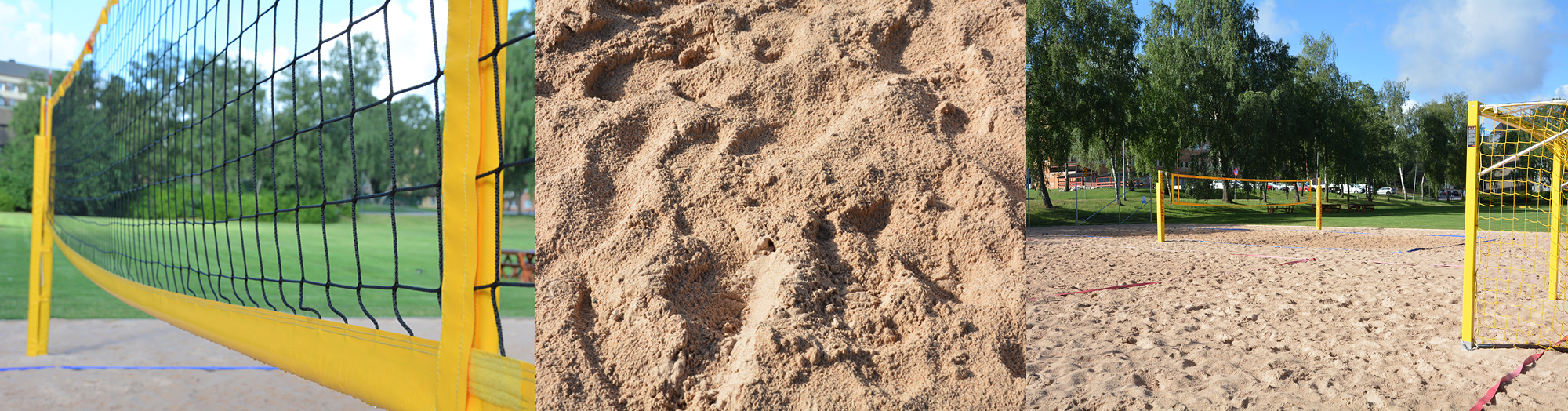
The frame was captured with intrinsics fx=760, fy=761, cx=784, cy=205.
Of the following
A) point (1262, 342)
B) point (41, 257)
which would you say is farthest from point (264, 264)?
point (1262, 342)

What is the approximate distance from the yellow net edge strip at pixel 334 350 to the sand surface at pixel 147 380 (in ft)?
2.92

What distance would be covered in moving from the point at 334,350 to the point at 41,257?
367 centimetres

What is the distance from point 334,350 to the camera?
1.56m

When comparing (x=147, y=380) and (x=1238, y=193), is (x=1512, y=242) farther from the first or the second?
(x=1238, y=193)

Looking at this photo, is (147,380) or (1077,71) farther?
(1077,71)

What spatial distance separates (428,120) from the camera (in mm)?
14375

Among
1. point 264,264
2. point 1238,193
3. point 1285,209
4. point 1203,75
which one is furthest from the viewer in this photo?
point 1238,193

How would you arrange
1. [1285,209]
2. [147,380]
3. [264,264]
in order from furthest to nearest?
1. [1285,209]
2. [264,264]
3. [147,380]

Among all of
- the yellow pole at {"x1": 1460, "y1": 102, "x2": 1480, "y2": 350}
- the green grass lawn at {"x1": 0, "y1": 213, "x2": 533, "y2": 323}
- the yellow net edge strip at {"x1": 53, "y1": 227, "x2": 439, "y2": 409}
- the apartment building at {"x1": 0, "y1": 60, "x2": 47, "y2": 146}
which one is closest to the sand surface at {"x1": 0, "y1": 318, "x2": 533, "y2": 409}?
the green grass lawn at {"x1": 0, "y1": 213, "x2": 533, "y2": 323}

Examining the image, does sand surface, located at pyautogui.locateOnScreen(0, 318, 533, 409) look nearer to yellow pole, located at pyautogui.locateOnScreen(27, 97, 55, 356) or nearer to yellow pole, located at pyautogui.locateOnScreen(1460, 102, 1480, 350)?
yellow pole, located at pyautogui.locateOnScreen(27, 97, 55, 356)

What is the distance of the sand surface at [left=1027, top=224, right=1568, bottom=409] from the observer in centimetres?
208

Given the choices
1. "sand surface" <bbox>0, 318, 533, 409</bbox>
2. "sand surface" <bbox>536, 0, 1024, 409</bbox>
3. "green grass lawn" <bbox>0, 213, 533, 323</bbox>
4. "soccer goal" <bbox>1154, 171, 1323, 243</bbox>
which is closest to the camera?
"sand surface" <bbox>536, 0, 1024, 409</bbox>

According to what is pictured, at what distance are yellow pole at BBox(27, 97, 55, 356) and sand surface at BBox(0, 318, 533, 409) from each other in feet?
0.39

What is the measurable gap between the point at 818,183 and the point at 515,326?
4.32m
